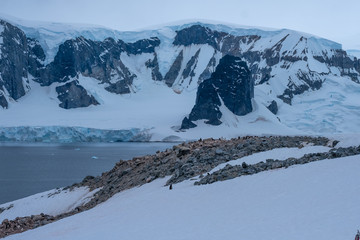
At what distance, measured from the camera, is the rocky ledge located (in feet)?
48.5

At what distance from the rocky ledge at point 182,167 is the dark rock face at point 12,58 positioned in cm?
17840

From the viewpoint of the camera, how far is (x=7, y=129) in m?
110

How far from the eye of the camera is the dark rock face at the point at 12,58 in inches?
7303

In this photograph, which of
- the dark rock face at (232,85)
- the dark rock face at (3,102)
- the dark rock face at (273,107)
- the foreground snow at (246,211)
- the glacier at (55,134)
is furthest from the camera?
the dark rock face at (3,102)

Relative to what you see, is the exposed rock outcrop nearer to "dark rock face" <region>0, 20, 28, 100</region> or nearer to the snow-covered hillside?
"dark rock face" <region>0, 20, 28, 100</region>

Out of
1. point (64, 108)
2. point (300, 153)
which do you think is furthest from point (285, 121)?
point (300, 153)

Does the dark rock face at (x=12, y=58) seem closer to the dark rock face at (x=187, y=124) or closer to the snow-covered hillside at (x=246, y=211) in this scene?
the dark rock face at (x=187, y=124)

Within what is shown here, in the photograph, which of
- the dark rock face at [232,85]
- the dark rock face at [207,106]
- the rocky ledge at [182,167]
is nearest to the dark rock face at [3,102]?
the dark rock face at [207,106]

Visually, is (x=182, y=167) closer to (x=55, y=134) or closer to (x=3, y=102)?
(x=55, y=134)

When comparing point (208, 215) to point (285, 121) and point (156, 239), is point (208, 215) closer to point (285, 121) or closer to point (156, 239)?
point (156, 239)

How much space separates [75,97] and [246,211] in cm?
18408

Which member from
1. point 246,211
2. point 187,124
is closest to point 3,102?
point 187,124

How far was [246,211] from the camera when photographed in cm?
1059

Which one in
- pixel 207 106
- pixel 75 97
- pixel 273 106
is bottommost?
pixel 75 97
